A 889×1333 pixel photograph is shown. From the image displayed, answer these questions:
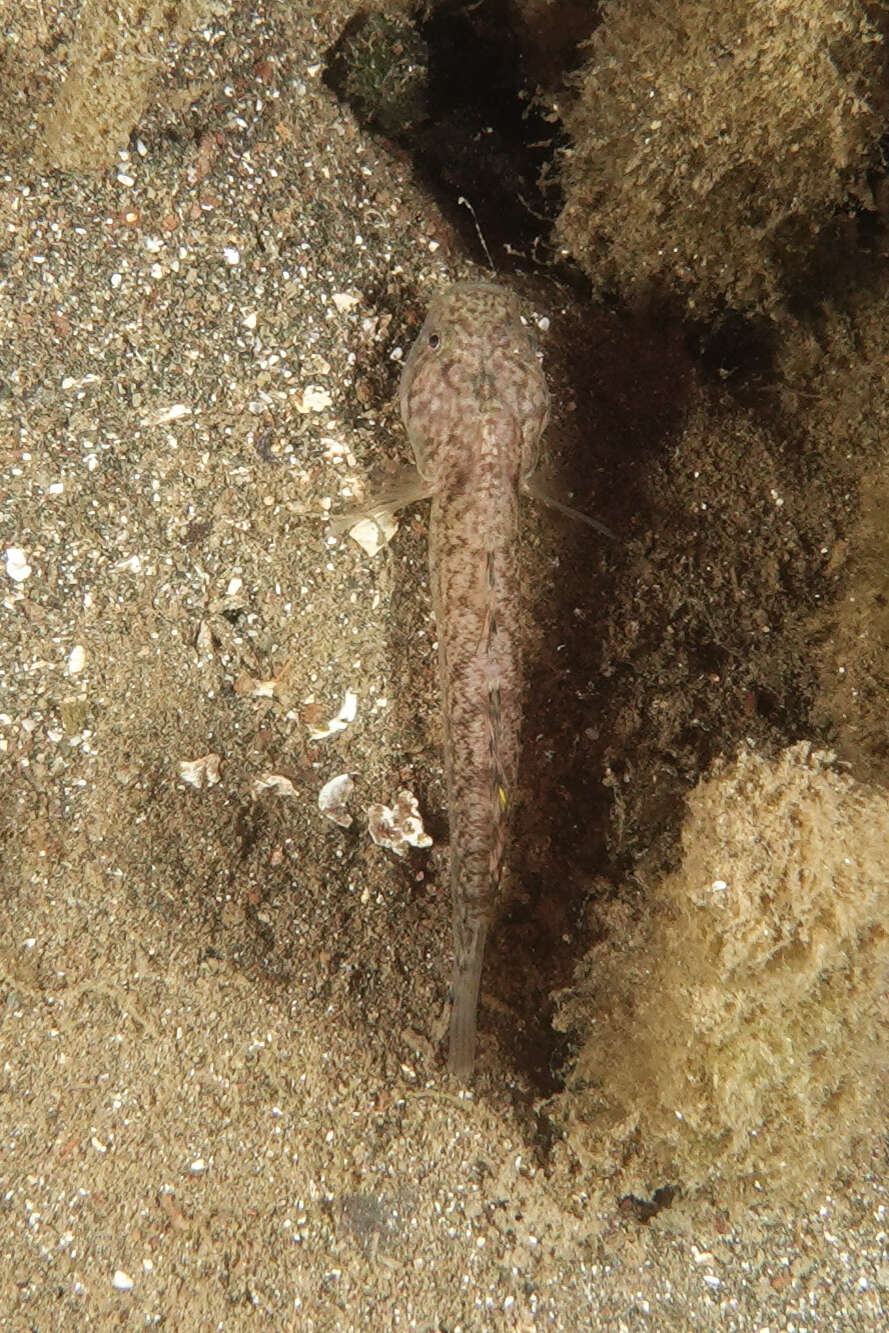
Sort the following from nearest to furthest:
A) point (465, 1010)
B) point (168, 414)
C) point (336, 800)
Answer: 1. point (465, 1010)
2. point (168, 414)
3. point (336, 800)

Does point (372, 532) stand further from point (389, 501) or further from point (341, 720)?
point (341, 720)

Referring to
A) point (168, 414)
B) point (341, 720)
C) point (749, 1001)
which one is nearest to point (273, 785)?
point (341, 720)

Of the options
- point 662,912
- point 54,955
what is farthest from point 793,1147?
point 54,955

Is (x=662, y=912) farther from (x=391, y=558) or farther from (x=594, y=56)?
(x=594, y=56)

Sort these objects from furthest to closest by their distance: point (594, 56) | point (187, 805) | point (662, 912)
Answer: point (187, 805) → point (662, 912) → point (594, 56)

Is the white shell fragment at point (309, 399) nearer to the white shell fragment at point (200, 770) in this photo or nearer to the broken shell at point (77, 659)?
the broken shell at point (77, 659)

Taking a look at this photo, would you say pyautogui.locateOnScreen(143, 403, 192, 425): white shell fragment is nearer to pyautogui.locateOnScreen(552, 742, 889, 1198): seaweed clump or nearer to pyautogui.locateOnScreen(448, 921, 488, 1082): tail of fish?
pyautogui.locateOnScreen(448, 921, 488, 1082): tail of fish
